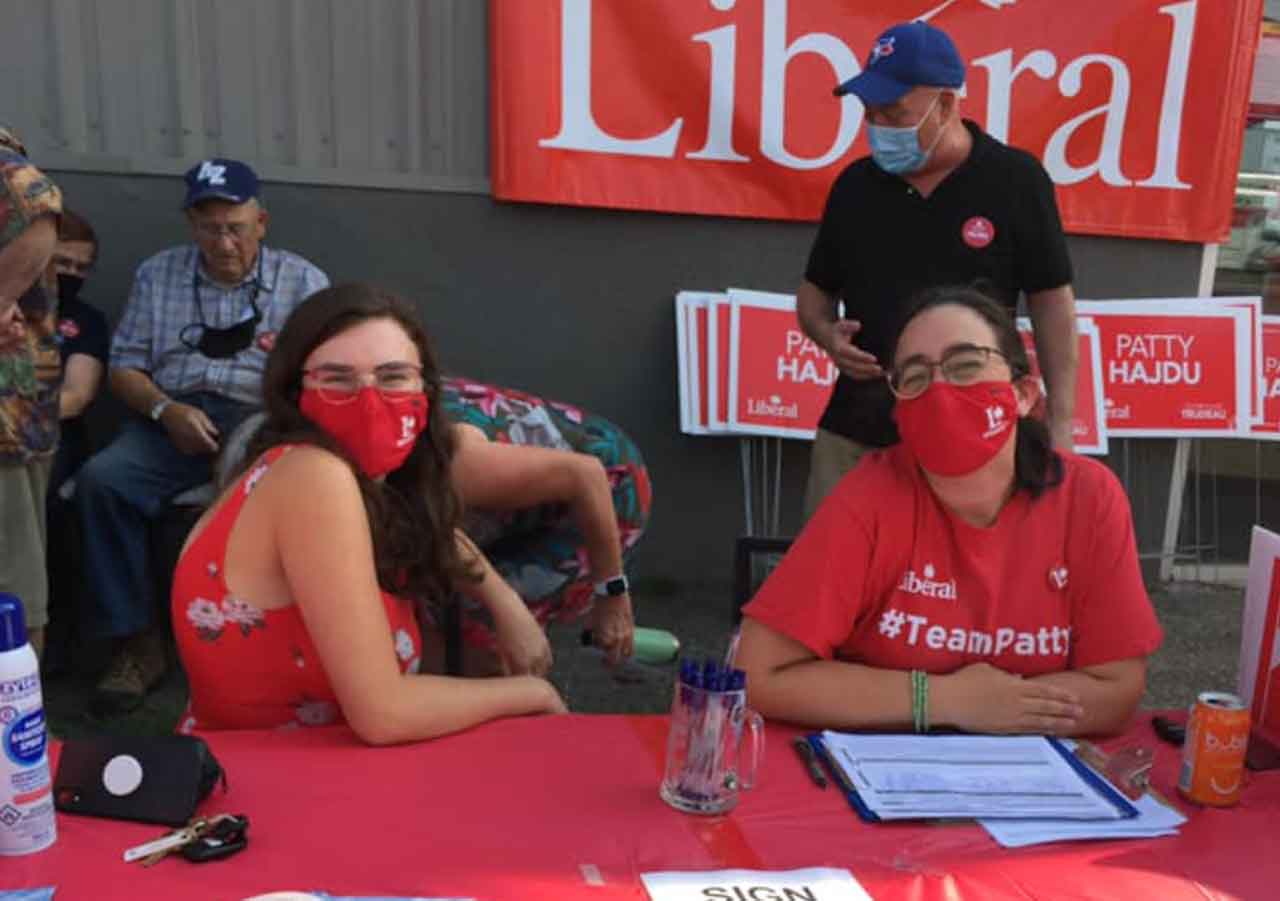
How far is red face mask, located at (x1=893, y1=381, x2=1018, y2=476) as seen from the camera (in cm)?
170

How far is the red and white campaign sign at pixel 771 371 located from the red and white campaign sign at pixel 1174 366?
1.29m

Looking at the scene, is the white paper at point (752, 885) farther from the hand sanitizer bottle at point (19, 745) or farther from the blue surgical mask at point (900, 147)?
the blue surgical mask at point (900, 147)

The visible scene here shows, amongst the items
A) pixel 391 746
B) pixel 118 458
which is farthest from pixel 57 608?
pixel 391 746

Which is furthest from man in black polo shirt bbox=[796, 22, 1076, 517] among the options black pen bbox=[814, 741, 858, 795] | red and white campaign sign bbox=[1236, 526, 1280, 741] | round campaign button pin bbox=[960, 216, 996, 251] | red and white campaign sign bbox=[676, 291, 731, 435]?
red and white campaign sign bbox=[676, 291, 731, 435]

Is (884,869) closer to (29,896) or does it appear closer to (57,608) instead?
(29,896)

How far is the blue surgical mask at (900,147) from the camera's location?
8.29 ft

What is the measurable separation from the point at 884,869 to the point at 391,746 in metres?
0.67

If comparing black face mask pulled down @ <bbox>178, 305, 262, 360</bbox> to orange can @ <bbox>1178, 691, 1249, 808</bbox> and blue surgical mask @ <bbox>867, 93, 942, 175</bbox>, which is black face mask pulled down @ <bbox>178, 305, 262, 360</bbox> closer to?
blue surgical mask @ <bbox>867, 93, 942, 175</bbox>

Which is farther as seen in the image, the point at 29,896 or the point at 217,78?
the point at 217,78

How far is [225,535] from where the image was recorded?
161 cm

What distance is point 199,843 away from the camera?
3.73ft

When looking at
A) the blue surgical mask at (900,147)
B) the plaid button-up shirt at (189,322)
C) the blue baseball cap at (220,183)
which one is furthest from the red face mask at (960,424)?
the blue baseball cap at (220,183)

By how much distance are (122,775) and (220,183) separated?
2625 millimetres

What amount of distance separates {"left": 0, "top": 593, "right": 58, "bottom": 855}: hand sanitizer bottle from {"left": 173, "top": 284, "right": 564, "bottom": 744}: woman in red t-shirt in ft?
1.39
